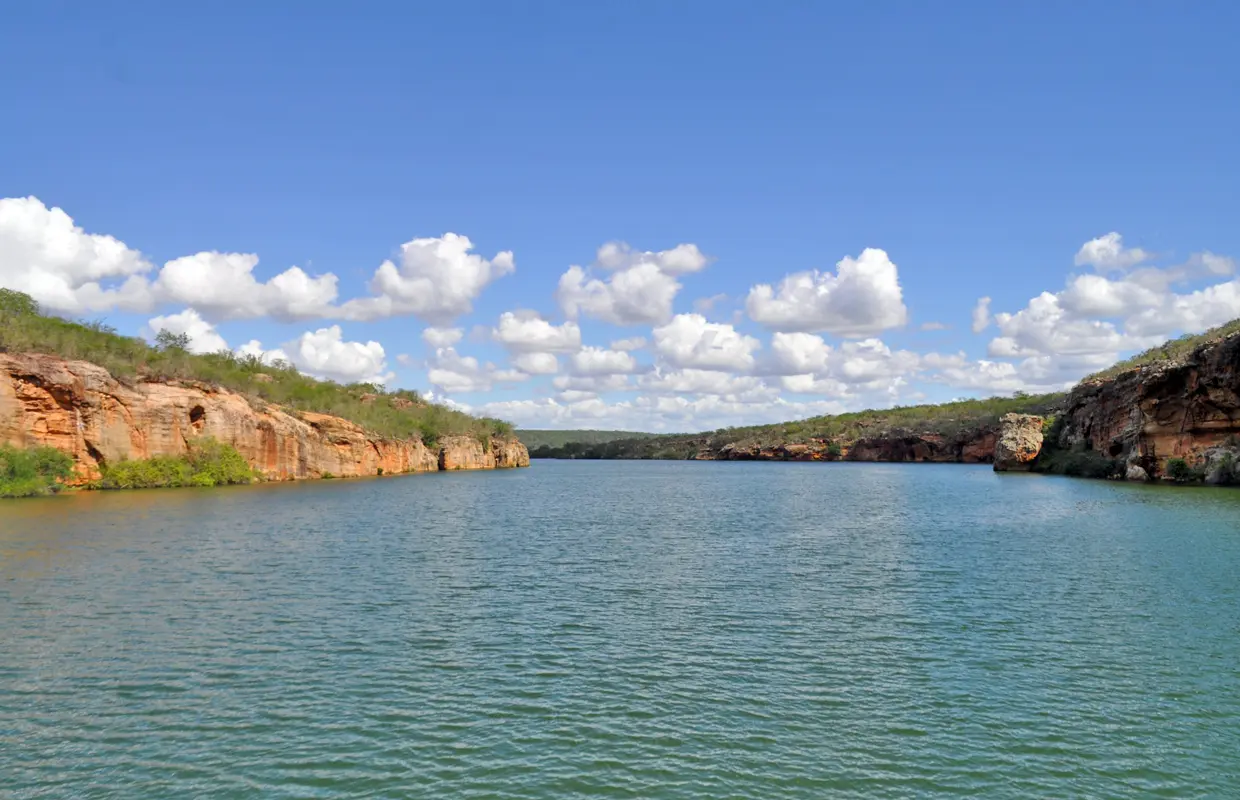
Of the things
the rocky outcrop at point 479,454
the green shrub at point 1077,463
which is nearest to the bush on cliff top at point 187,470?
the rocky outcrop at point 479,454

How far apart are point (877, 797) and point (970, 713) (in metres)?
4.04

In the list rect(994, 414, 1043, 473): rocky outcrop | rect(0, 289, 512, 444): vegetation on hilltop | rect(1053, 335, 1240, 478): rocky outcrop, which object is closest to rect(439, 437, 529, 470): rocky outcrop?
rect(0, 289, 512, 444): vegetation on hilltop

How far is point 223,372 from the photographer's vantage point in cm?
9062

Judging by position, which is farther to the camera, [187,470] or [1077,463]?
[1077,463]

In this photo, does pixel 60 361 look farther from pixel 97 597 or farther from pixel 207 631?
pixel 207 631

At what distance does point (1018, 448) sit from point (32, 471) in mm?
112978

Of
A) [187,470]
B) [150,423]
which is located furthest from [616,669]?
[187,470]

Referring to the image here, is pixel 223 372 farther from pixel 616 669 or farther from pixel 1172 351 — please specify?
pixel 1172 351

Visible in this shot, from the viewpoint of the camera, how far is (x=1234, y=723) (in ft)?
46.0

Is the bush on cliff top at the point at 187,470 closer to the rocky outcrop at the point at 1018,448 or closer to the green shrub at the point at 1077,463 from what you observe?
the green shrub at the point at 1077,463

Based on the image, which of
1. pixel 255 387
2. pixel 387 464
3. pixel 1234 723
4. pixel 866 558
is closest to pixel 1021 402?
pixel 387 464

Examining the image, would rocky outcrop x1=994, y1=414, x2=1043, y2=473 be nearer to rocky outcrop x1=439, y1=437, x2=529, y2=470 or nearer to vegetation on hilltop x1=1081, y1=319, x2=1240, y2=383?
vegetation on hilltop x1=1081, y1=319, x2=1240, y2=383

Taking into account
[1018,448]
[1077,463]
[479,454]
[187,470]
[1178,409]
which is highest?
[1178,409]

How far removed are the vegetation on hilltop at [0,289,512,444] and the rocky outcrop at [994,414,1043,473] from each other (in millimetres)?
88004
